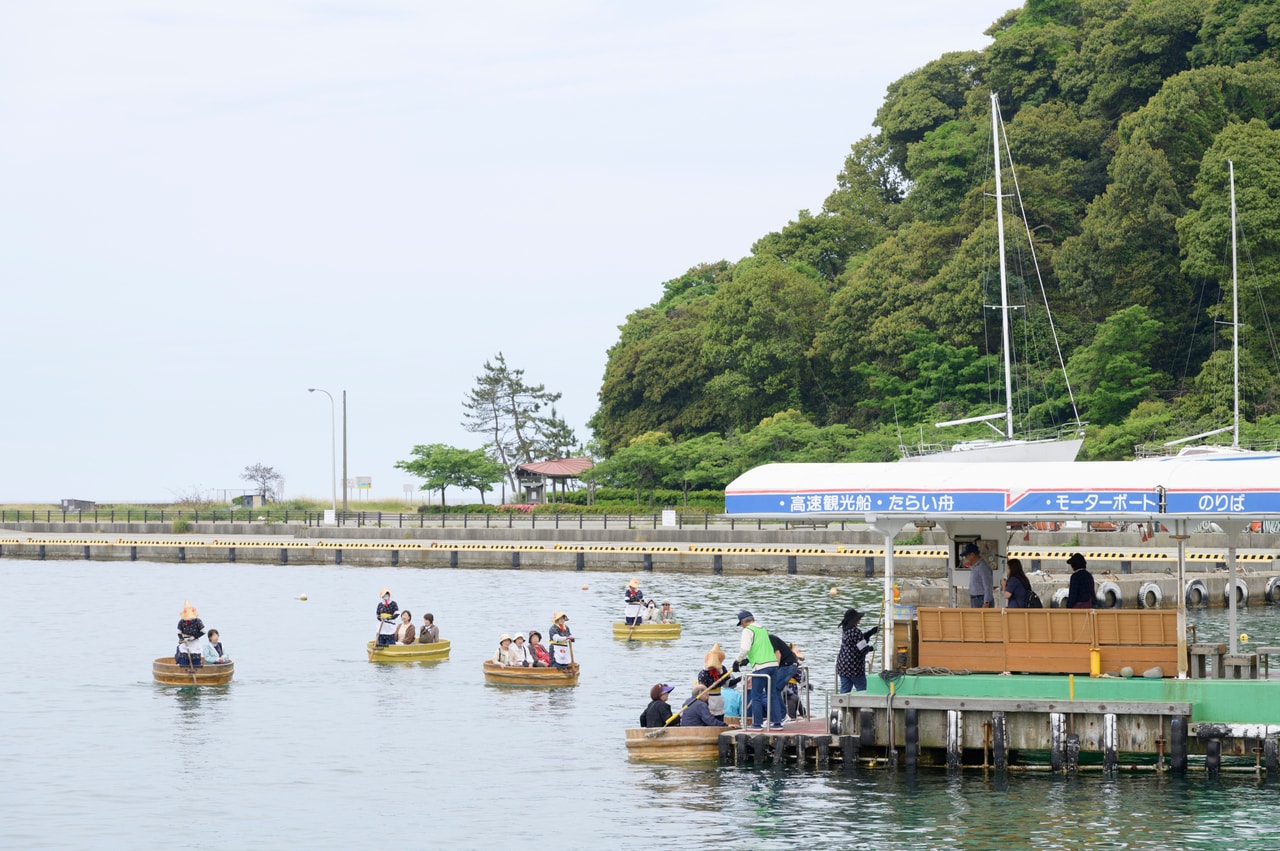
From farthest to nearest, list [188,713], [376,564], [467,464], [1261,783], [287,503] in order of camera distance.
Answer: [287,503] → [467,464] → [376,564] → [188,713] → [1261,783]

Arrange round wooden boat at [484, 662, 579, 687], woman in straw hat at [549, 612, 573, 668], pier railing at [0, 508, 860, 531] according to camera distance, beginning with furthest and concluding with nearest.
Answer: pier railing at [0, 508, 860, 531]
round wooden boat at [484, 662, 579, 687]
woman in straw hat at [549, 612, 573, 668]

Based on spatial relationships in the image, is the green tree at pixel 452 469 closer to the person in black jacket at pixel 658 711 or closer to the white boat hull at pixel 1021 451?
the white boat hull at pixel 1021 451

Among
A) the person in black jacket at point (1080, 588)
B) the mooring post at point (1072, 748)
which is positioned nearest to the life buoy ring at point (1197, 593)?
the person in black jacket at point (1080, 588)

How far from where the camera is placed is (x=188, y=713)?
127 feet

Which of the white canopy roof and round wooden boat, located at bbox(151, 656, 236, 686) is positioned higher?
the white canopy roof

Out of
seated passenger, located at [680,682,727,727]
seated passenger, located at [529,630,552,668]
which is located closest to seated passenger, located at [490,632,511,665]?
seated passenger, located at [529,630,552,668]

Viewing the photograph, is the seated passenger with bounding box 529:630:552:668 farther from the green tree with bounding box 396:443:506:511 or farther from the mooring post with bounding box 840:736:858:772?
the green tree with bounding box 396:443:506:511

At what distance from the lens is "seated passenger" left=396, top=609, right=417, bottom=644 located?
44781 millimetres

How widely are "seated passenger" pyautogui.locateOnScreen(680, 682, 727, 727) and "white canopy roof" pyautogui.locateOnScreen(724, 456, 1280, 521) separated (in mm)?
3704

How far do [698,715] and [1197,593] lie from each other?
3461 centimetres

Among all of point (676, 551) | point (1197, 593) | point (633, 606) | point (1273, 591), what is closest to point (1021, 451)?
point (633, 606)

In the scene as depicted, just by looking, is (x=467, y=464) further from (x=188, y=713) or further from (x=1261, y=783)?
(x=1261, y=783)

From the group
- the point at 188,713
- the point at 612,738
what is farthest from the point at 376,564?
the point at 612,738

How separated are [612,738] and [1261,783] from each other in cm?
1282
